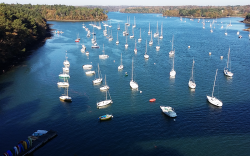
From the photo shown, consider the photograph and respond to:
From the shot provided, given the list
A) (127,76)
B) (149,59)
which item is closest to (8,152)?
(127,76)

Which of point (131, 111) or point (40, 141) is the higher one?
point (131, 111)

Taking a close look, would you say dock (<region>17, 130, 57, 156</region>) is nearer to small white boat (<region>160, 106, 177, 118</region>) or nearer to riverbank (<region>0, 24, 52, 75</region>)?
small white boat (<region>160, 106, 177, 118</region>)

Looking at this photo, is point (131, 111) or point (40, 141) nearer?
point (40, 141)

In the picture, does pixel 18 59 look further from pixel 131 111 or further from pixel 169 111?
pixel 169 111

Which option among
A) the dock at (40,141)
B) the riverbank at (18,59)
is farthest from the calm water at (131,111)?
the riverbank at (18,59)

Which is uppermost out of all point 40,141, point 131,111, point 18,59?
point 18,59

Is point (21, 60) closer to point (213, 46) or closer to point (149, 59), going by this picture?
point (149, 59)

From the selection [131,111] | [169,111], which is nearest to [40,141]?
[131,111]

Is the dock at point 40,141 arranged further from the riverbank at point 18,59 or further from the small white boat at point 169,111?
the riverbank at point 18,59

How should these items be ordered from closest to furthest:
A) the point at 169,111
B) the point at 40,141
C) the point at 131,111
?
1. the point at 40,141
2. the point at 169,111
3. the point at 131,111

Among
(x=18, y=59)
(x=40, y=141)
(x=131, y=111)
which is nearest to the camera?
(x=40, y=141)

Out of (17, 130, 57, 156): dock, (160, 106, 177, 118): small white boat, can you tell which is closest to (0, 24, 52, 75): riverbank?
(17, 130, 57, 156): dock
